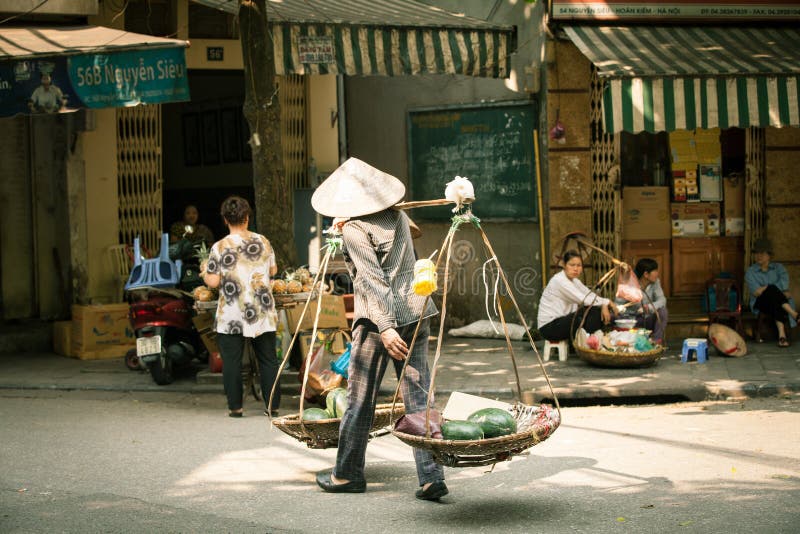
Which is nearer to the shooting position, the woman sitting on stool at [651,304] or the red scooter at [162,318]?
the red scooter at [162,318]

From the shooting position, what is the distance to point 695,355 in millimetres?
11266

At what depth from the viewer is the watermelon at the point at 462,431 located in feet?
17.8

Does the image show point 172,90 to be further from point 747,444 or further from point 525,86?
point 747,444

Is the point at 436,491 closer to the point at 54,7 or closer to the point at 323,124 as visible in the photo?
the point at 54,7

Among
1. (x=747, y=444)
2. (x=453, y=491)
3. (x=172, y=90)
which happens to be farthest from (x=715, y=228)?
(x=453, y=491)

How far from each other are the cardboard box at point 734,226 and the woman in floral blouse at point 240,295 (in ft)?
22.1

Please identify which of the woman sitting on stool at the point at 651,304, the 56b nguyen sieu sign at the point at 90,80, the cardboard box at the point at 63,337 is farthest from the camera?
the cardboard box at the point at 63,337

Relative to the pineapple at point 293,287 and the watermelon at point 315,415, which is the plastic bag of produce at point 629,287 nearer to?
the pineapple at point 293,287

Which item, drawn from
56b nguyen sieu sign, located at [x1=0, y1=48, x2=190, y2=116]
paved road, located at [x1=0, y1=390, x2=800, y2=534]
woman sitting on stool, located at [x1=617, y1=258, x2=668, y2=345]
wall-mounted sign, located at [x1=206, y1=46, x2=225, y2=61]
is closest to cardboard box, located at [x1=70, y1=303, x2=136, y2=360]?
56b nguyen sieu sign, located at [x1=0, y1=48, x2=190, y2=116]

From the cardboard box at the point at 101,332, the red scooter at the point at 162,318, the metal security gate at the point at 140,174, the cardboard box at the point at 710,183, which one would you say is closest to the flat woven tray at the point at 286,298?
the red scooter at the point at 162,318

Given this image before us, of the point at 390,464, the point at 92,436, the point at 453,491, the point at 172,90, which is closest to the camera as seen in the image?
the point at 453,491

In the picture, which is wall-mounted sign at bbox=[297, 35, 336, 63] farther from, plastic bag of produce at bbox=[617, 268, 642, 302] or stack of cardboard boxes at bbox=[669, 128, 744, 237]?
stack of cardboard boxes at bbox=[669, 128, 744, 237]

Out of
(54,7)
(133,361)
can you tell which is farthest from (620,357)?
(54,7)

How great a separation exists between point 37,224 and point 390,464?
25.9 feet
